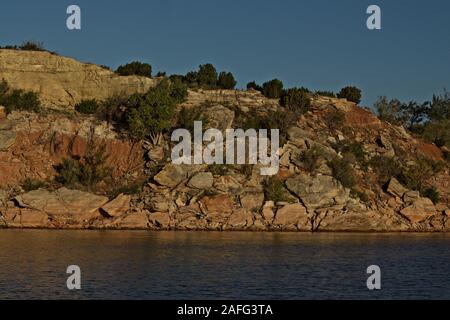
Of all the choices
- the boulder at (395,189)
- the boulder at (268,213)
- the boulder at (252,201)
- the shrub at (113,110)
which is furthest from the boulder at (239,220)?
the shrub at (113,110)

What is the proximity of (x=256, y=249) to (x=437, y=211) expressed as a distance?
23623 millimetres

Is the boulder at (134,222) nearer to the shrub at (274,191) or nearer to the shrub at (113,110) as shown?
the shrub at (274,191)

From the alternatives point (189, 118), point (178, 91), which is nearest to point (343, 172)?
point (189, 118)

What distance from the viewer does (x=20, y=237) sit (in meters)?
45.8

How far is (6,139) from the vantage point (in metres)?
59.7

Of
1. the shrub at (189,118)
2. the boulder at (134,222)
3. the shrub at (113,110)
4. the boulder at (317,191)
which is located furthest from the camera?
the shrub at (113,110)

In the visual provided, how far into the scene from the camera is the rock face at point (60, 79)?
67.4 meters

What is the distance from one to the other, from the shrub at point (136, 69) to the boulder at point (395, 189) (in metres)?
24.8

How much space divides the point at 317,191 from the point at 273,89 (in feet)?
59.7

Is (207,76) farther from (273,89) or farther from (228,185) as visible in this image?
(228,185)

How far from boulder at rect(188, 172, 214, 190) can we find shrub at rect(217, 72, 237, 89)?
18.9 m
